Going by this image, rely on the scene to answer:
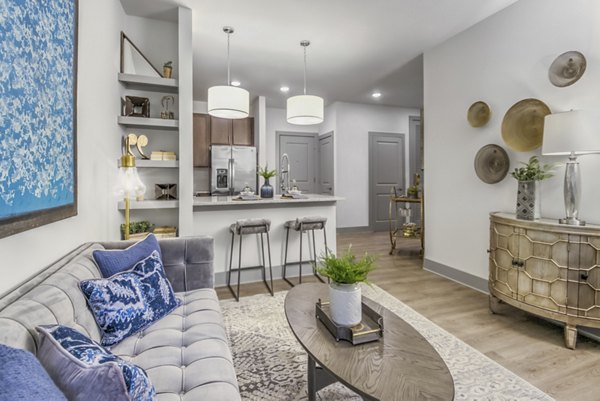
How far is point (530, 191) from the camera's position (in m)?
2.50

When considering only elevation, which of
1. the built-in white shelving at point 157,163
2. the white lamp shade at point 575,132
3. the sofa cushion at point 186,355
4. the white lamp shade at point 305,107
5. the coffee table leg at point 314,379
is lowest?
the coffee table leg at point 314,379

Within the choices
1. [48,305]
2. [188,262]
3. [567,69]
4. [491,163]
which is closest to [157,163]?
[188,262]

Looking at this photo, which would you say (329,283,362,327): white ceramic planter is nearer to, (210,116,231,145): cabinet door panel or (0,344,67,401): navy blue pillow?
(0,344,67,401): navy blue pillow

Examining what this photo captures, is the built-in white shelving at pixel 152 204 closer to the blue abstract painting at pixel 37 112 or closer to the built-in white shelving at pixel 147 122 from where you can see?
the built-in white shelving at pixel 147 122

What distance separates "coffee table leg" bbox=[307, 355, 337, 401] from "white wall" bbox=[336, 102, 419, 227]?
16.4ft

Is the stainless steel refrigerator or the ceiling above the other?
the ceiling

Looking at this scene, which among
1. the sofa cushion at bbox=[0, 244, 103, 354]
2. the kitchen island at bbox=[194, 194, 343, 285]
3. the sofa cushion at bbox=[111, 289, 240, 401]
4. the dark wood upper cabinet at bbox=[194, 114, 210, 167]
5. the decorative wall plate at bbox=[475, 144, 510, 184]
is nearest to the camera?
the sofa cushion at bbox=[0, 244, 103, 354]

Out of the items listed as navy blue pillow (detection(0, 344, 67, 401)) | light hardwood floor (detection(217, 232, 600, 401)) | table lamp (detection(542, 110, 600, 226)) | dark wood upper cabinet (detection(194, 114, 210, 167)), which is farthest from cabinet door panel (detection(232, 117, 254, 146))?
navy blue pillow (detection(0, 344, 67, 401))

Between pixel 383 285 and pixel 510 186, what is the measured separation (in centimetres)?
162

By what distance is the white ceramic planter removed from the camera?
1.41 metres

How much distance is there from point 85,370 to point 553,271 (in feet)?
9.08

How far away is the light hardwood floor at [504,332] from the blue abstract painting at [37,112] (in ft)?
6.85

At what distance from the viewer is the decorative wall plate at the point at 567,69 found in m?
2.44

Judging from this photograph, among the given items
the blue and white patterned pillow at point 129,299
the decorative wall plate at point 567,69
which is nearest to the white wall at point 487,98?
the decorative wall plate at point 567,69
